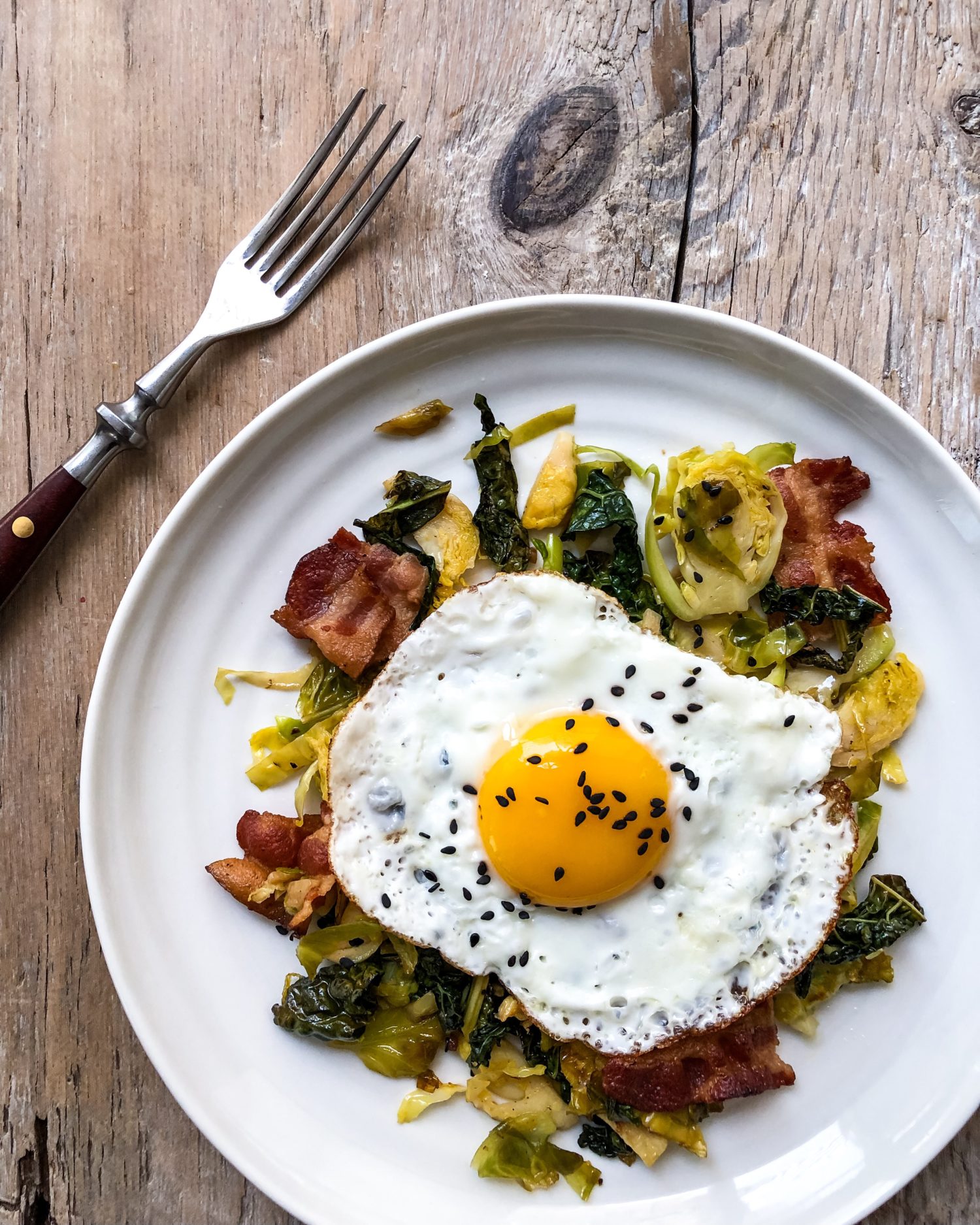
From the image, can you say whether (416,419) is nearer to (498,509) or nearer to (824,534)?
(498,509)

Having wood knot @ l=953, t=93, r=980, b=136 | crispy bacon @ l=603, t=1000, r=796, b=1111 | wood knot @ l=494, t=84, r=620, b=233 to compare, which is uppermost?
wood knot @ l=953, t=93, r=980, b=136

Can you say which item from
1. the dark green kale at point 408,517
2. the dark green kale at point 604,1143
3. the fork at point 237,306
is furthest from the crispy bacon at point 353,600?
the dark green kale at point 604,1143

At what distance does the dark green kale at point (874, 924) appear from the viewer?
3.19 m

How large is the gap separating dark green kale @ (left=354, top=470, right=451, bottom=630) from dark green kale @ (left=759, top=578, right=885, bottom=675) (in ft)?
4.43

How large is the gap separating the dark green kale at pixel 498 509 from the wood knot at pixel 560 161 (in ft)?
2.89

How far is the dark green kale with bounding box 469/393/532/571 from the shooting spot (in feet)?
10.9

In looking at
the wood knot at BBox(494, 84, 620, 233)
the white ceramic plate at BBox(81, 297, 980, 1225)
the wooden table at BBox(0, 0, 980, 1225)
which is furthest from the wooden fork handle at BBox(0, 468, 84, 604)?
the wood knot at BBox(494, 84, 620, 233)

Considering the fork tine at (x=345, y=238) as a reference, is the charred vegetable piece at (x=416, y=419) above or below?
below

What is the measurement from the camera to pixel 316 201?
3393 mm

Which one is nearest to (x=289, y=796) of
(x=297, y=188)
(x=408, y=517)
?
(x=408, y=517)

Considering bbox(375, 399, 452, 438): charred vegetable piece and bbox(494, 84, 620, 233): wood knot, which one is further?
bbox(494, 84, 620, 233): wood knot

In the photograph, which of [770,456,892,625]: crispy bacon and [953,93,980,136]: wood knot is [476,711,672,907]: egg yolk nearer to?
[770,456,892,625]: crispy bacon

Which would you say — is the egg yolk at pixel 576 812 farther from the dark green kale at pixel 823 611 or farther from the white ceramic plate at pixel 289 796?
the white ceramic plate at pixel 289 796

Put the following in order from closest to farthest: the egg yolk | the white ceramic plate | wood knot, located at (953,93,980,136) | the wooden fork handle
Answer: the egg yolk → the white ceramic plate → the wooden fork handle → wood knot, located at (953,93,980,136)
